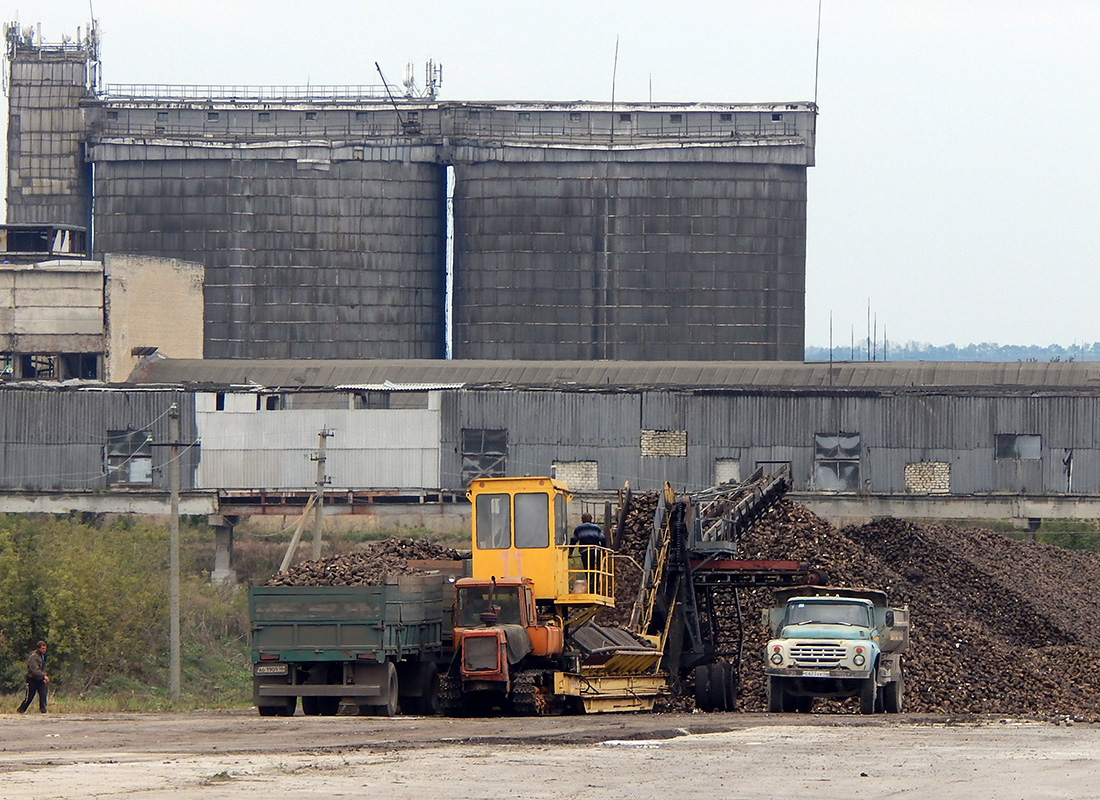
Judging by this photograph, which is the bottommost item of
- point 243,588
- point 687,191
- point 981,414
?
point 243,588

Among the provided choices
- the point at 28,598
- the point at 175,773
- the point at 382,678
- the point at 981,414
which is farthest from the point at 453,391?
the point at 175,773

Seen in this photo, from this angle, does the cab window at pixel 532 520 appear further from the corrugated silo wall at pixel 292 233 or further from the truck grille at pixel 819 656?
the corrugated silo wall at pixel 292 233

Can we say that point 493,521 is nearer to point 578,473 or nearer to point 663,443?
point 578,473

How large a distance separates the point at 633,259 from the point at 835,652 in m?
54.6

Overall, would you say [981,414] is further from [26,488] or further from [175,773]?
[175,773]

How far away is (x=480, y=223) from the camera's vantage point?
263ft

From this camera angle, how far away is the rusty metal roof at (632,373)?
65000 millimetres

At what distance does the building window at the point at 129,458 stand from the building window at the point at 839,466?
73.7 ft

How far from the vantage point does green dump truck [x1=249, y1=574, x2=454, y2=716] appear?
79.2 ft

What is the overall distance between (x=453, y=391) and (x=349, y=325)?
21446 millimetres

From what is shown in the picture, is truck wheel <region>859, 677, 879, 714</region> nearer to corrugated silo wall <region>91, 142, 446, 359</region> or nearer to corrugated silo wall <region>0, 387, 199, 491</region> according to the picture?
corrugated silo wall <region>0, 387, 199, 491</region>

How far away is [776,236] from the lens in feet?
262

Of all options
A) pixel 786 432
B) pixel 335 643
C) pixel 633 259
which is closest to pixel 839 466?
pixel 786 432

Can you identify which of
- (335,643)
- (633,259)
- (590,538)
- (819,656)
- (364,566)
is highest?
(633,259)
